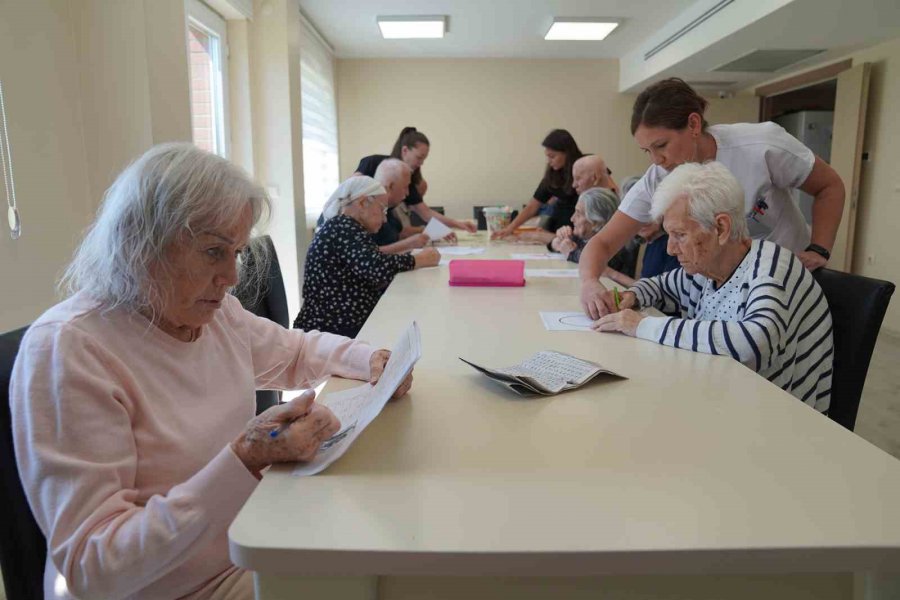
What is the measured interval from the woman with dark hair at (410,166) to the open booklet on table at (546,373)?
223 centimetres

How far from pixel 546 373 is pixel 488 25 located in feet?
17.9

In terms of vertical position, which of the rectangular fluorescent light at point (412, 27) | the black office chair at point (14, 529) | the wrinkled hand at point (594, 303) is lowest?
the black office chair at point (14, 529)

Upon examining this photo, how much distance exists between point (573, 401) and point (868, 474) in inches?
17.3

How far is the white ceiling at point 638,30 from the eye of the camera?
4461 millimetres

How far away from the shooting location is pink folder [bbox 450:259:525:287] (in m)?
2.41

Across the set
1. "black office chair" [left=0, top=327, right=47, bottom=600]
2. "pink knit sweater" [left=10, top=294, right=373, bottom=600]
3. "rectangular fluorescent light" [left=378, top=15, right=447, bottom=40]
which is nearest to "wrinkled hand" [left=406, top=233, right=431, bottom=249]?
"pink knit sweater" [left=10, top=294, right=373, bottom=600]

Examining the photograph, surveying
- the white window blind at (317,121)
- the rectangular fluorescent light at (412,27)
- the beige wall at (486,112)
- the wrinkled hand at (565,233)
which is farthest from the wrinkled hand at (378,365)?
the beige wall at (486,112)

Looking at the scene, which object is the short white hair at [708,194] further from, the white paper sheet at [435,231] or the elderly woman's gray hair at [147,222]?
the white paper sheet at [435,231]

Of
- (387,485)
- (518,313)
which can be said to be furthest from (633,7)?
(387,485)

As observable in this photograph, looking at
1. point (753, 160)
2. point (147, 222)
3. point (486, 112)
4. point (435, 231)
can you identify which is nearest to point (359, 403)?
point (147, 222)

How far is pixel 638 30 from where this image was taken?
6.18m

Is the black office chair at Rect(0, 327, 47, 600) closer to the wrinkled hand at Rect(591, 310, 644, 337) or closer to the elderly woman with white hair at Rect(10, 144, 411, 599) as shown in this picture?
the elderly woman with white hair at Rect(10, 144, 411, 599)

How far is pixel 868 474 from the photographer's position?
0.85 m

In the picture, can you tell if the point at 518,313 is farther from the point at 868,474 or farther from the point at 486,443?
the point at 868,474
